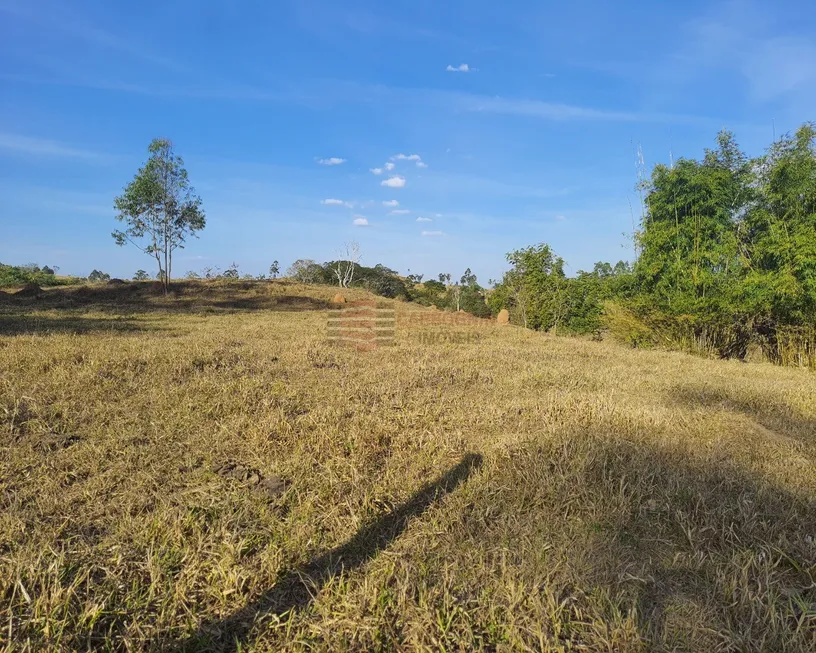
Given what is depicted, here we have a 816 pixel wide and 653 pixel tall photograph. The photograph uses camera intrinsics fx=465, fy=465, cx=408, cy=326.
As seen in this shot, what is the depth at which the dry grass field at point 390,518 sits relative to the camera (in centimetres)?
182

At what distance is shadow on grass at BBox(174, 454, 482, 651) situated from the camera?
70.9 inches

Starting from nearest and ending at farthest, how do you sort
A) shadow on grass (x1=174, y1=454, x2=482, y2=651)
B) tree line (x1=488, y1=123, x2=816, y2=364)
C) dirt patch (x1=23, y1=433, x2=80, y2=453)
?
shadow on grass (x1=174, y1=454, x2=482, y2=651)
dirt patch (x1=23, y1=433, x2=80, y2=453)
tree line (x1=488, y1=123, x2=816, y2=364)

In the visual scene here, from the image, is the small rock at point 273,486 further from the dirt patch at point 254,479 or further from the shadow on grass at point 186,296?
the shadow on grass at point 186,296

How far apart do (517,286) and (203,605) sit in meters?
26.3

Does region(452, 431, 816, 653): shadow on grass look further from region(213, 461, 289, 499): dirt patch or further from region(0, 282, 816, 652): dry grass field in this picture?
region(213, 461, 289, 499): dirt patch

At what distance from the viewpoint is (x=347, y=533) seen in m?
2.44

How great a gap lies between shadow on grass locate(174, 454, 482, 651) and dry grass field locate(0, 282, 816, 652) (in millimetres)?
11

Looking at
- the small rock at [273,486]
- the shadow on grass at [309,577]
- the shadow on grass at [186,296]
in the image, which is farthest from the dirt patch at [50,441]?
the shadow on grass at [186,296]

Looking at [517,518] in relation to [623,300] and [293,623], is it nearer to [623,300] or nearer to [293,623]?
[293,623]

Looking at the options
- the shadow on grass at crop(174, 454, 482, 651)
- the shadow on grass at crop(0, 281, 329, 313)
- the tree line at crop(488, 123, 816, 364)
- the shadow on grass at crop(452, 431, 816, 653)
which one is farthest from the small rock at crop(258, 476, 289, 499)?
A: the shadow on grass at crop(0, 281, 329, 313)

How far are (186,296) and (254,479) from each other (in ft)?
77.8

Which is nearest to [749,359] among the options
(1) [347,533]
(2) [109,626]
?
(1) [347,533]

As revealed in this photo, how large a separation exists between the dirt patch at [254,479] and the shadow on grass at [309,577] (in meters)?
0.70

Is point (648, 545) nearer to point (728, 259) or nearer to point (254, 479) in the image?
point (254, 479)
